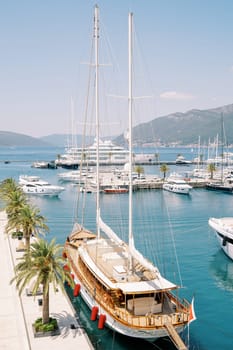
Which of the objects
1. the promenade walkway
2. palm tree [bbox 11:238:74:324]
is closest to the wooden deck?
the promenade walkway

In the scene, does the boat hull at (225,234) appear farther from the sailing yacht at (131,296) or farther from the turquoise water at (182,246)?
the sailing yacht at (131,296)

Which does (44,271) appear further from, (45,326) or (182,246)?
(182,246)

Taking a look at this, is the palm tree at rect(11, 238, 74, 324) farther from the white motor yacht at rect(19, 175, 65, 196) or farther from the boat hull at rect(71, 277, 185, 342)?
the white motor yacht at rect(19, 175, 65, 196)

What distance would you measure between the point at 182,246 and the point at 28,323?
1033 inches

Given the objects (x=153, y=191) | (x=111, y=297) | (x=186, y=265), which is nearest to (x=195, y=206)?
(x=153, y=191)

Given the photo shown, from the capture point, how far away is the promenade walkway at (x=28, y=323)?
22.9 metres

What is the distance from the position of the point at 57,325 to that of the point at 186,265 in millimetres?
19139

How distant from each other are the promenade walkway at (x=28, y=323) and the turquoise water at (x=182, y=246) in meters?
1.74

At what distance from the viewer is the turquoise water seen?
27.0 m

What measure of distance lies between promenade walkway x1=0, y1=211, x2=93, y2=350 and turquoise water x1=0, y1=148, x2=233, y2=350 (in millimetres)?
1741

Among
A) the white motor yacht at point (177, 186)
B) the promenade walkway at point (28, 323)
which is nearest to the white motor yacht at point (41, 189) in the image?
the white motor yacht at point (177, 186)

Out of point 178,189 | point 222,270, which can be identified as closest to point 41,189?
point 178,189

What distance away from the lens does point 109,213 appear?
7325 cm

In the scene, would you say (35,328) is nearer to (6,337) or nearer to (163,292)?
(6,337)
